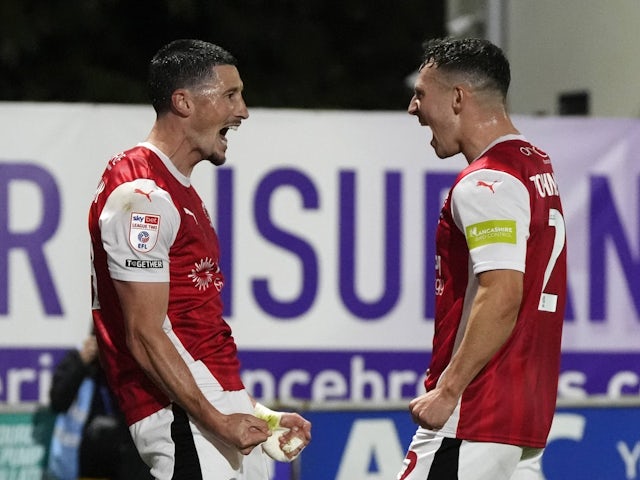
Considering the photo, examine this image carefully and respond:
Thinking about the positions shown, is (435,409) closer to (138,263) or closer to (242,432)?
(242,432)

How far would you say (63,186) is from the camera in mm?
7102

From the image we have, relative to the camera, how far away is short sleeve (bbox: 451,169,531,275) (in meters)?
3.80

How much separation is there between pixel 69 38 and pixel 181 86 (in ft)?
37.2

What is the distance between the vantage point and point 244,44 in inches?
613

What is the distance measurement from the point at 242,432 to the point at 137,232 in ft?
2.04

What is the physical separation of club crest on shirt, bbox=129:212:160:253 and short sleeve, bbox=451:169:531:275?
0.84 m

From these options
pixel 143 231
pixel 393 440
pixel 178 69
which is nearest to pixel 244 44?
pixel 393 440

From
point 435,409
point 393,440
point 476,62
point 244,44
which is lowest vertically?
point 393,440

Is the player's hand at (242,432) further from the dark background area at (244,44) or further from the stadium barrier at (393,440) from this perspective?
the dark background area at (244,44)

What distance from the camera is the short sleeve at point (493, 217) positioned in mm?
3797

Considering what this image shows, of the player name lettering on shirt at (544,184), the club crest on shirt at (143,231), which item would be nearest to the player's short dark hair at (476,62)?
the player name lettering on shirt at (544,184)

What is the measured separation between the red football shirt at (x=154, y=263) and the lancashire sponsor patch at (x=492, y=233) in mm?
768

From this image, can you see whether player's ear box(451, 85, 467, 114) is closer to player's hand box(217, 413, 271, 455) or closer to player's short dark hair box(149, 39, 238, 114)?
player's short dark hair box(149, 39, 238, 114)

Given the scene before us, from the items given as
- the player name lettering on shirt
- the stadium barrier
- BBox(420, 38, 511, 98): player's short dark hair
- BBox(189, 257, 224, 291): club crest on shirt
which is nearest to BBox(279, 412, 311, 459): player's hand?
BBox(189, 257, 224, 291): club crest on shirt
